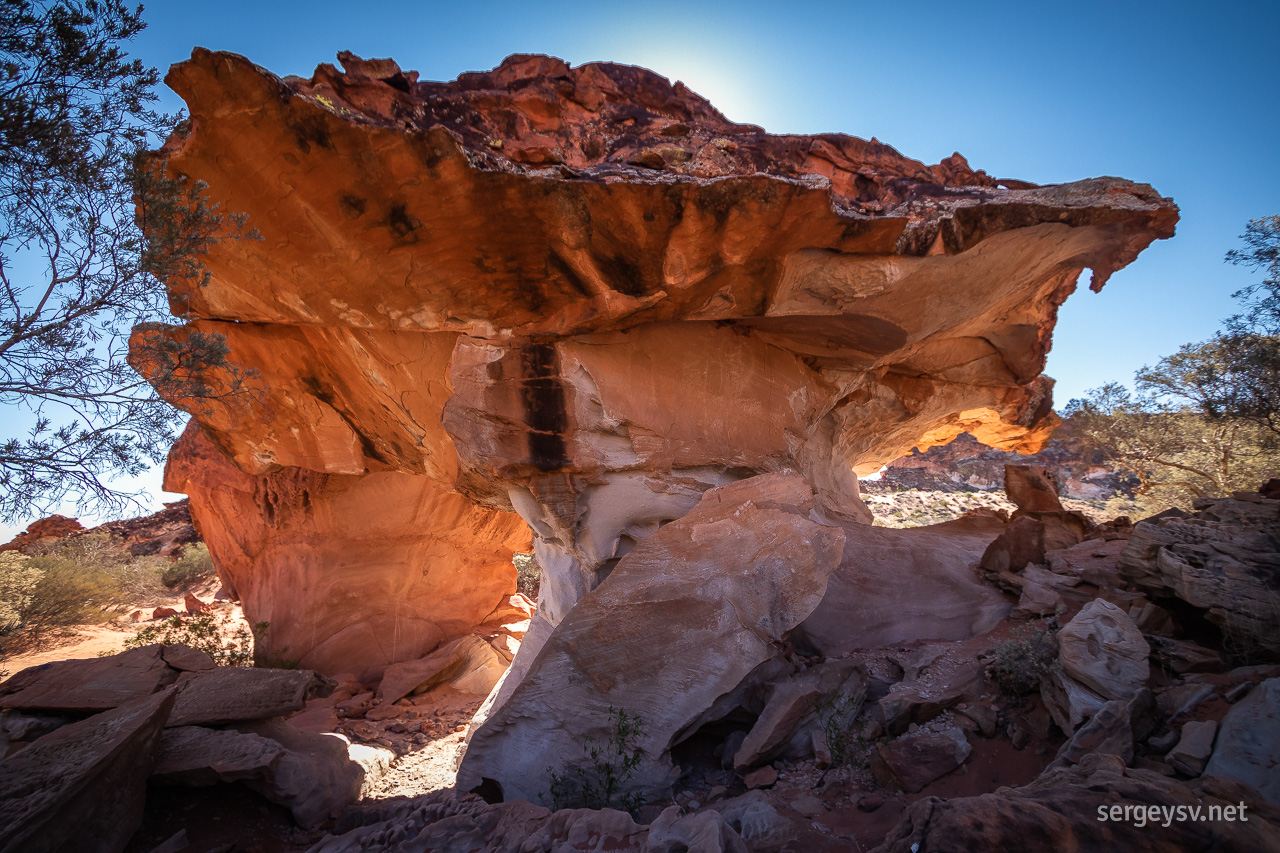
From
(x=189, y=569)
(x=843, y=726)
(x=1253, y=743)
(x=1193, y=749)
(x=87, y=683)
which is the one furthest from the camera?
(x=189, y=569)

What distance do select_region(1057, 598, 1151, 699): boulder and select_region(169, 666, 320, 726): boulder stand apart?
6525mm

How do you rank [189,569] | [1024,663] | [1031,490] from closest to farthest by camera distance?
[1024,663]
[1031,490]
[189,569]

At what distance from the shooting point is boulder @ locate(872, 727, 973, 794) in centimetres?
341

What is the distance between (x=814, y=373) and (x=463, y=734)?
7.00 meters

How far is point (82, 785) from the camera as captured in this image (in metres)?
3.34

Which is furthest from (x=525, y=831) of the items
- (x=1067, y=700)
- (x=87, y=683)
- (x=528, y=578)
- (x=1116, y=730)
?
(x=528, y=578)

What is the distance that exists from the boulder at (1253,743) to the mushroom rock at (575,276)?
419cm

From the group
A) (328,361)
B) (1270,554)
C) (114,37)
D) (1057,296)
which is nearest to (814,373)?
(1057,296)

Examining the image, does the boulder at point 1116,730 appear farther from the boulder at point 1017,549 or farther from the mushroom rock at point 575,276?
the mushroom rock at point 575,276

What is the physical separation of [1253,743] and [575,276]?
5477 mm

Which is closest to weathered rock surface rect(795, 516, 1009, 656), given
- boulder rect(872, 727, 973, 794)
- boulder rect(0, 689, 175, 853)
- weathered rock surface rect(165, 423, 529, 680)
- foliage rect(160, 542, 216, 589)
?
boulder rect(872, 727, 973, 794)

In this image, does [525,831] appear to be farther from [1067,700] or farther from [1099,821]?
[1067,700]

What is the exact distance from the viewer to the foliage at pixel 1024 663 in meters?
3.92

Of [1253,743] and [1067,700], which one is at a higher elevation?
[1253,743]
